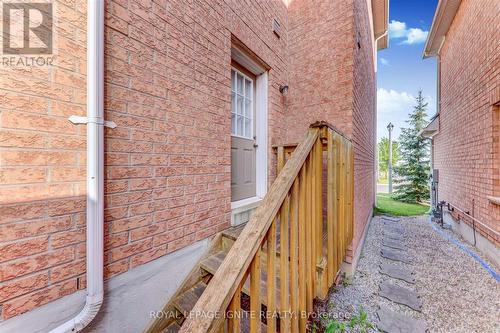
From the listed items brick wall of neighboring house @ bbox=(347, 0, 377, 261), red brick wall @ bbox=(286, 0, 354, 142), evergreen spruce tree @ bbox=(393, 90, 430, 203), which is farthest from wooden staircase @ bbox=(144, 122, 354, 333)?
evergreen spruce tree @ bbox=(393, 90, 430, 203)

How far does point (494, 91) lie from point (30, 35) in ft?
17.4

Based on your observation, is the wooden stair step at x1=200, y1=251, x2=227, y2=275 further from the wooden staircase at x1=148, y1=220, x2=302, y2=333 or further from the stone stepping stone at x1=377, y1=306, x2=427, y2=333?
the stone stepping stone at x1=377, y1=306, x2=427, y2=333

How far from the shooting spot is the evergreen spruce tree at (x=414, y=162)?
35.4 feet

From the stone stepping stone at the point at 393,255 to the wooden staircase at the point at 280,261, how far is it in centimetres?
200

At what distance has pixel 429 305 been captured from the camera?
2273 mm

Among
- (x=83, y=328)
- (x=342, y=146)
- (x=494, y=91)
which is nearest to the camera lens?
(x=83, y=328)

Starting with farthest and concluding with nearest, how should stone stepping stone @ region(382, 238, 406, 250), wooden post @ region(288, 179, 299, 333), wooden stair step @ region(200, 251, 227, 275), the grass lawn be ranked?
1. the grass lawn
2. stone stepping stone @ region(382, 238, 406, 250)
3. wooden stair step @ region(200, 251, 227, 275)
4. wooden post @ region(288, 179, 299, 333)

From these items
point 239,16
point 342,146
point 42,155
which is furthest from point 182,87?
point 342,146

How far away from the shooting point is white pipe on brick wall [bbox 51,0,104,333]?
1.24 m

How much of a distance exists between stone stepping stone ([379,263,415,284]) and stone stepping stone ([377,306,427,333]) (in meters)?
0.86

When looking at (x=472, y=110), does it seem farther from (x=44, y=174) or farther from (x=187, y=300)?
(x=44, y=174)

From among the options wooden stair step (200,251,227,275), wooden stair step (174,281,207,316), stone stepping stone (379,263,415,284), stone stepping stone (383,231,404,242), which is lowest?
stone stepping stone (383,231,404,242)

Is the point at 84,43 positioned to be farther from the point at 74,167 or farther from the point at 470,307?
the point at 470,307

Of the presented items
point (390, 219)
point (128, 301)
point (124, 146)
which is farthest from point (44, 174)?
point (390, 219)
